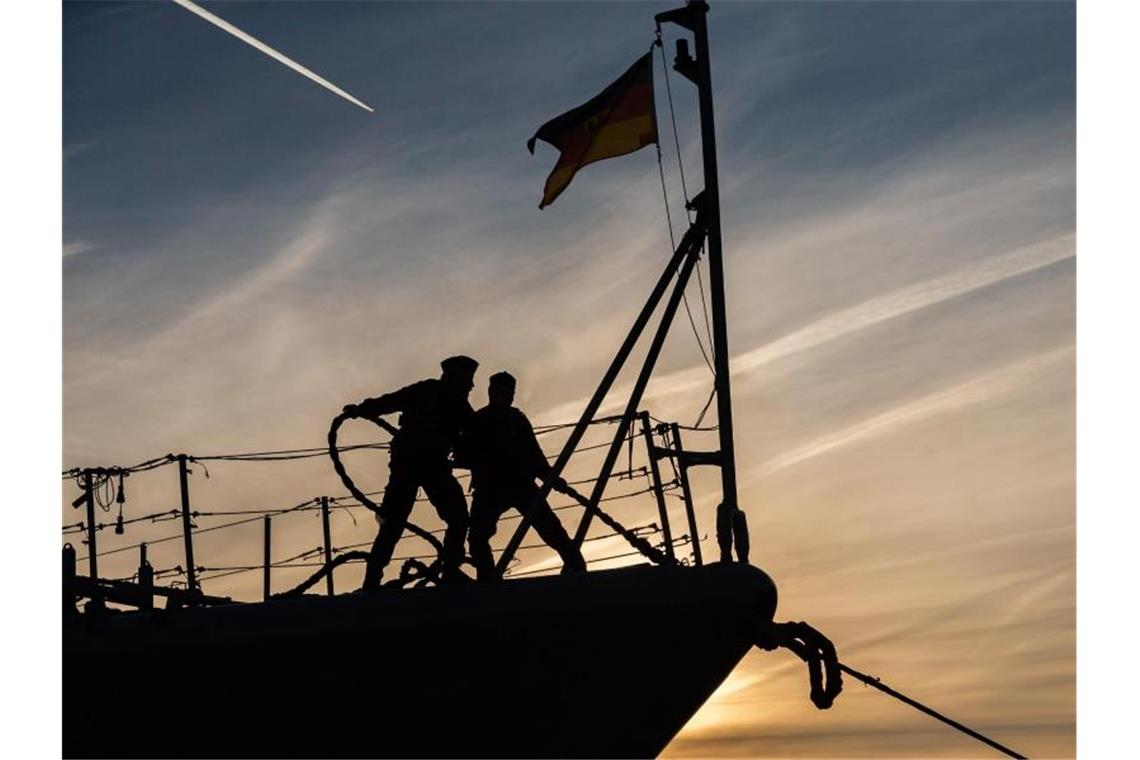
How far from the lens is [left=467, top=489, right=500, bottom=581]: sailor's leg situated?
14398 mm

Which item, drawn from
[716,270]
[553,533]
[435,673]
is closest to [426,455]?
[553,533]

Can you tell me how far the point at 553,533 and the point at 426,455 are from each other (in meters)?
1.12

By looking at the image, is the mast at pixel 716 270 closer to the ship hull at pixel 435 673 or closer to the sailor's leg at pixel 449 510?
the ship hull at pixel 435 673

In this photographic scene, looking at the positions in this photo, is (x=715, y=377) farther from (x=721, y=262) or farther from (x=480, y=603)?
(x=480, y=603)

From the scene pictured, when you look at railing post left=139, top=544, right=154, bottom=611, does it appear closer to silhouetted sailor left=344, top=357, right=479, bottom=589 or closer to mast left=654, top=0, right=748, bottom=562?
silhouetted sailor left=344, top=357, right=479, bottom=589

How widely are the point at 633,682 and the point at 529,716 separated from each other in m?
0.72

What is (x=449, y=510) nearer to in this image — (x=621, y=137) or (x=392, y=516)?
(x=392, y=516)

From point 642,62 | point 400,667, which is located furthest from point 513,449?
point 642,62

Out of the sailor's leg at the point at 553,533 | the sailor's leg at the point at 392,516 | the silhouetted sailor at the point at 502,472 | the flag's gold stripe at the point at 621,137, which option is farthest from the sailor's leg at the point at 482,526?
the flag's gold stripe at the point at 621,137

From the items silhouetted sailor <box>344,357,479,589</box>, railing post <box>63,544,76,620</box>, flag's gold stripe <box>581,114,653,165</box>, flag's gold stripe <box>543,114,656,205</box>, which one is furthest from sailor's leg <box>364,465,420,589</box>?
flag's gold stripe <box>581,114,653,165</box>

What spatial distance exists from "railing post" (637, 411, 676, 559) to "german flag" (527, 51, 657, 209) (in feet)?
5.62

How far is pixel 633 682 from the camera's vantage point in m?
13.7

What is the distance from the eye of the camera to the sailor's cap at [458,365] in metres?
14.2

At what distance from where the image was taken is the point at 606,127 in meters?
14.8
